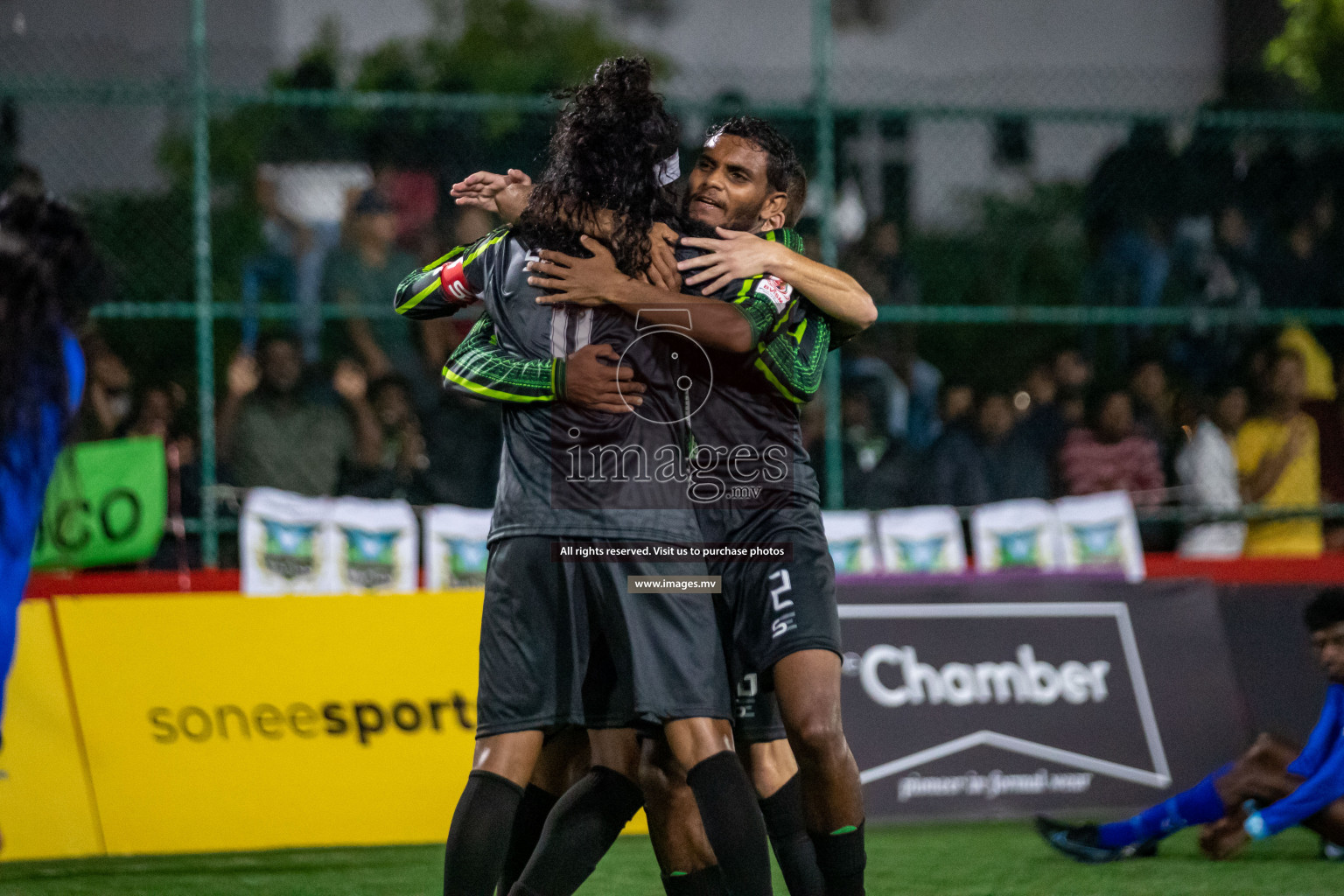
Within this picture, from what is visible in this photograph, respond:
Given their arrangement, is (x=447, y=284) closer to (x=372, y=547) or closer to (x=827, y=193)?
(x=372, y=547)

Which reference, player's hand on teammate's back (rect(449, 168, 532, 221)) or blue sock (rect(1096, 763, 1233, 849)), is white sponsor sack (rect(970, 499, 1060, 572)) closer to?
blue sock (rect(1096, 763, 1233, 849))

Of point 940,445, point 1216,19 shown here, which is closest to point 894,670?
point 940,445

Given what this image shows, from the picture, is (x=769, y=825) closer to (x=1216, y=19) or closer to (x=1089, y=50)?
(x=1089, y=50)

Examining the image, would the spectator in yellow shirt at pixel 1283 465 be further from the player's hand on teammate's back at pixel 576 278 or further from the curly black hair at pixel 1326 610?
the player's hand on teammate's back at pixel 576 278

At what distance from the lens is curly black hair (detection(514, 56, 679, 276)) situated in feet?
12.3

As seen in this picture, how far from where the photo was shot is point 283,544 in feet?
26.5

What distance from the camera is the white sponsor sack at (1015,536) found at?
8805 millimetres

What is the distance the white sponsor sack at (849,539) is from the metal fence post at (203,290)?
→ 344cm

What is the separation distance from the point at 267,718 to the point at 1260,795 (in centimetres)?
422

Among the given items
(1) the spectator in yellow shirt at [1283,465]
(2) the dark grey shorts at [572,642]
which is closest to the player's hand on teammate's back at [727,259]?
(2) the dark grey shorts at [572,642]

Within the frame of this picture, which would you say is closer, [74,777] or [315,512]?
[74,777]

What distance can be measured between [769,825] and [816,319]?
4.88 ft

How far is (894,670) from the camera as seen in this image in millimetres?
7270

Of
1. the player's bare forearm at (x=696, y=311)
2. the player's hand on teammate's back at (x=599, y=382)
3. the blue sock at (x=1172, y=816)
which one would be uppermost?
the player's bare forearm at (x=696, y=311)
